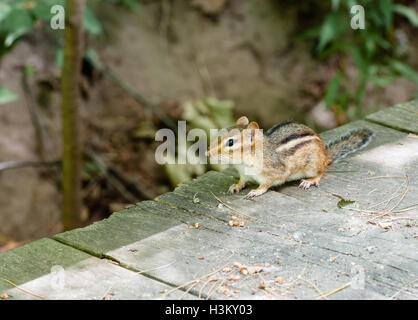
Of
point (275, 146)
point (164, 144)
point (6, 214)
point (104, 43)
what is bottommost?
point (6, 214)

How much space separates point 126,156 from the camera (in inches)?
244

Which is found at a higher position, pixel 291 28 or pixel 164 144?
pixel 291 28

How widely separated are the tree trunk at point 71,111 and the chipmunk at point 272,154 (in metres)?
1.16

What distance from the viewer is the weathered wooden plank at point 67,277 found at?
212 cm

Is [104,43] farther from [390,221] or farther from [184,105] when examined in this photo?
[390,221]

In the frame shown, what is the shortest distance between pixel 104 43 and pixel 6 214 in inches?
71.4

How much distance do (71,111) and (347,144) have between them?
1.65 meters

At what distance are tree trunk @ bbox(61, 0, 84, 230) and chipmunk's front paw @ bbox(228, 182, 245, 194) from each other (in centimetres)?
134

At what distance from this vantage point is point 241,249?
2426 millimetres

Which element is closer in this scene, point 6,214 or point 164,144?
point 6,214

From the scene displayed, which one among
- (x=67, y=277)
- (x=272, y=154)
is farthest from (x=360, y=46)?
(x=67, y=277)

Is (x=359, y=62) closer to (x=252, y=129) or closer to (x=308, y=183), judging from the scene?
(x=252, y=129)

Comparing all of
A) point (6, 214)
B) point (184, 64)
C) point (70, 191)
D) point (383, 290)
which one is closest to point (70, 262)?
point (383, 290)

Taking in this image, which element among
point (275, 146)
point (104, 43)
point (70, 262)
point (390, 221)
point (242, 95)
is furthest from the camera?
point (242, 95)
